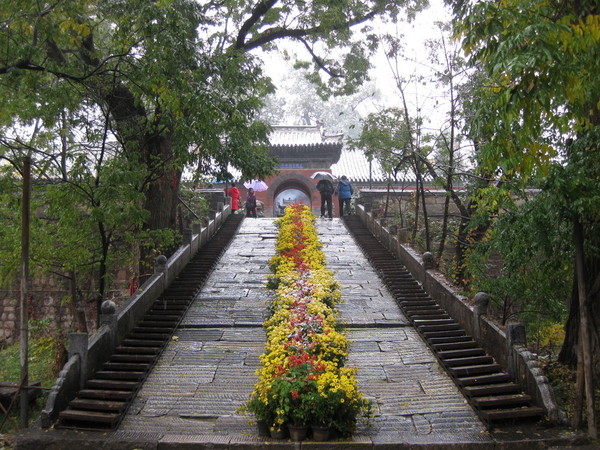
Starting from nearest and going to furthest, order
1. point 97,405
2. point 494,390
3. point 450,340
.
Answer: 1. point 97,405
2. point 494,390
3. point 450,340

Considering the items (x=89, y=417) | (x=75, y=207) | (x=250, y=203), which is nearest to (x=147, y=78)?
(x=75, y=207)

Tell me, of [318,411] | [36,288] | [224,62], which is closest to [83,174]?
[224,62]

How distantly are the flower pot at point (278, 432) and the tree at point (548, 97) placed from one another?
3047 mm

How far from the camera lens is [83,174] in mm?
9078

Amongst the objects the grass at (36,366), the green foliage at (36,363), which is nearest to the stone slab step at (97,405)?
the grass at (36,366)

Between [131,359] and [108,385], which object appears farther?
[131,359]

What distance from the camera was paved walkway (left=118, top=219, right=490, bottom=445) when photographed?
22.1 feet

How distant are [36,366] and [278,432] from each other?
9.16 metres

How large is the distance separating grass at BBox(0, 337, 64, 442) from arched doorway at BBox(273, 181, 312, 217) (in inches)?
577

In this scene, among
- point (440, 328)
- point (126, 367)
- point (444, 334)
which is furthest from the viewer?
point (440, 328)

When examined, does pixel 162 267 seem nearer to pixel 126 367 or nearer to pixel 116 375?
pixel 126 367

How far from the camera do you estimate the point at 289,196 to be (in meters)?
29.8

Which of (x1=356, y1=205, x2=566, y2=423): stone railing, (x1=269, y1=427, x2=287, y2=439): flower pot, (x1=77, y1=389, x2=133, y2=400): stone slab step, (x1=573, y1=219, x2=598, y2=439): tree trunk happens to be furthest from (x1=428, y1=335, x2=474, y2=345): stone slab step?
(x1=77, y1=389, x2=133, y2=400): stone slab step

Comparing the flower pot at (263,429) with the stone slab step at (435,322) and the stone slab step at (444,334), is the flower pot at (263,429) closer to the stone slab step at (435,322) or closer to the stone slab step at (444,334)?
the stone slab step at (444,334)
